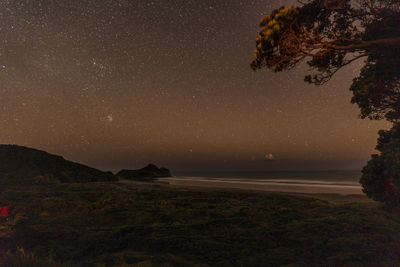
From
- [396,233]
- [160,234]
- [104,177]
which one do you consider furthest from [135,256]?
[104,177]

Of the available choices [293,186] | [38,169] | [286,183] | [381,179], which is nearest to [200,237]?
[381,179]

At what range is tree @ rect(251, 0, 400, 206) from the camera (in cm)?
638

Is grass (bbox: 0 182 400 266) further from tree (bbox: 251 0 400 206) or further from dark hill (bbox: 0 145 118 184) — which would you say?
dark hill (bbox: 0 145 118 184)

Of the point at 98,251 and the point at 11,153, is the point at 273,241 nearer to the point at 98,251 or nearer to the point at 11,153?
the point at 98,251

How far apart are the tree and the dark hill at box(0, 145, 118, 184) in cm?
2516

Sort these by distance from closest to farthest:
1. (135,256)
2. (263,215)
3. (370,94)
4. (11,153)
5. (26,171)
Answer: (135,256) < (370,94) < (263,215) < (26,171) < (11,153)

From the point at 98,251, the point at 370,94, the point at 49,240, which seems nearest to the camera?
the point at 98,251

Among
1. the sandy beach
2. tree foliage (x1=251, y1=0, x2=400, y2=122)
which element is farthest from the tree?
the sandy beach

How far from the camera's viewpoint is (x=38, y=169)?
24.0 meters

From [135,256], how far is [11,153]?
35812 mm

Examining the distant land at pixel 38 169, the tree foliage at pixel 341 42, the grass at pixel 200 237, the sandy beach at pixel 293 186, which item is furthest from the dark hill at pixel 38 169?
the tree foliage at pixel 341 42

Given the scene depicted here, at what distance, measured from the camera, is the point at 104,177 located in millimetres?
30719

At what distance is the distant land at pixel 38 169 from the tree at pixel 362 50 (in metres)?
25.1

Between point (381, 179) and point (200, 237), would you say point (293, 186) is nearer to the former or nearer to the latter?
point (381, 179)
